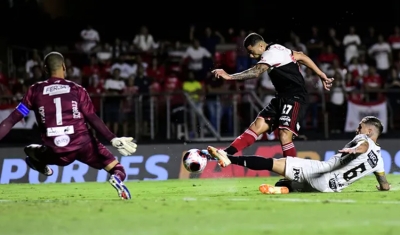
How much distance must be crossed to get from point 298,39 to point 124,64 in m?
4.73

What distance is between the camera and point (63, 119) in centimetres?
1052

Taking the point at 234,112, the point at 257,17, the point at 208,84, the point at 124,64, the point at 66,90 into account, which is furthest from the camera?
the point at 257,17

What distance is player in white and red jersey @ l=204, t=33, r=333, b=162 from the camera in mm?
12312

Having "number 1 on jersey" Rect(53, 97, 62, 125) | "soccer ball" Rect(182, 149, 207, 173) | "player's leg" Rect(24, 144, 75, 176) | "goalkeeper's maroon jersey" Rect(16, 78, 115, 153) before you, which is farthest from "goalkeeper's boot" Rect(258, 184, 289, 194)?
"number 1 on jersey" Rect(53, 97, 62, 125)

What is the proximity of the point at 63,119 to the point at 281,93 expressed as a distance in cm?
351

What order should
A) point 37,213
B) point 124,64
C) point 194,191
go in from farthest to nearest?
point 124,64 < point 194,191 < point 37,213

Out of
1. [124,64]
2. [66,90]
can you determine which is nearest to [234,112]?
[124,64]

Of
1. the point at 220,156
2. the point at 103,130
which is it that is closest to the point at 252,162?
the point at 220,156

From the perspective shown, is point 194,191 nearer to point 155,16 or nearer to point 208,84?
point 208,84

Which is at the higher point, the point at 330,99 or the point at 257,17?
the point at 257,17

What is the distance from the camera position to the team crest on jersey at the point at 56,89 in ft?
34.5

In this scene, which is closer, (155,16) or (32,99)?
(32,99)

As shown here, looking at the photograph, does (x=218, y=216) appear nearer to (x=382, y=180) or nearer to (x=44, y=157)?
(x=44, y=157)

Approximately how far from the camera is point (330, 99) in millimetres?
18922
